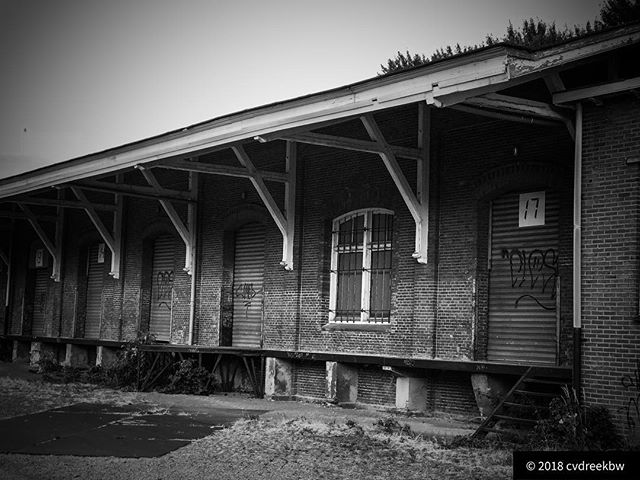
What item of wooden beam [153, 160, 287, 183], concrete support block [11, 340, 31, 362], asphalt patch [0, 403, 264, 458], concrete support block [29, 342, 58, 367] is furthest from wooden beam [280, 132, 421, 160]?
concrete support block [11, 340, 31, 362]

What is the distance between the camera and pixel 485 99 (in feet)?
35.6

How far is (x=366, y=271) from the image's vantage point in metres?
15.6

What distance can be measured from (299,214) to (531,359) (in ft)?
19.6

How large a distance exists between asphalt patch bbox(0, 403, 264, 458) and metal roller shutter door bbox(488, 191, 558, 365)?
4.43m

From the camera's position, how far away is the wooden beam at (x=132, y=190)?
18172 mm

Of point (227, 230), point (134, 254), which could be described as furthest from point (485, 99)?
point (134, 254)

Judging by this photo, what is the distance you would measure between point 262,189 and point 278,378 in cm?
385

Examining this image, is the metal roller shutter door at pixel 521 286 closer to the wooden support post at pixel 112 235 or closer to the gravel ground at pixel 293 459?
the gravel ground at pixel 293 459

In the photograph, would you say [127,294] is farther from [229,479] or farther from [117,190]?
[229,479]

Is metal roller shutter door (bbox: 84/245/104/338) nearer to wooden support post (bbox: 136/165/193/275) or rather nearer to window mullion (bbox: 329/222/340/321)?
wooden support post (bbox: 136/165/193/275)

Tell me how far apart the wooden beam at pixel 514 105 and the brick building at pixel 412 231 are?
0.03 m

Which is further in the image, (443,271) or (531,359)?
(443,271)

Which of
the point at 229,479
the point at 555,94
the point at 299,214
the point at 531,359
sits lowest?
the point at 229,479

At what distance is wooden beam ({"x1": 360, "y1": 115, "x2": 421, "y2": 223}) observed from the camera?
42.7 feet
